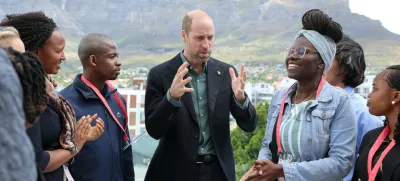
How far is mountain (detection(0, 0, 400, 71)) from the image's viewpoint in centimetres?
7075

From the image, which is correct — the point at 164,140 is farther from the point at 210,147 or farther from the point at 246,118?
the point at 246,118

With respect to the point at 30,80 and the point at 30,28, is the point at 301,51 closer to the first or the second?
the point at 30,28

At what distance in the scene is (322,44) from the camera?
10.2ft

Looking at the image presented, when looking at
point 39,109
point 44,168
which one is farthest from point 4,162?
point 44,168

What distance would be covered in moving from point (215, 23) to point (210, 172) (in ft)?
313

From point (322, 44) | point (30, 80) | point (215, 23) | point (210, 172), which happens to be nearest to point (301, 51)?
point (322, 44)

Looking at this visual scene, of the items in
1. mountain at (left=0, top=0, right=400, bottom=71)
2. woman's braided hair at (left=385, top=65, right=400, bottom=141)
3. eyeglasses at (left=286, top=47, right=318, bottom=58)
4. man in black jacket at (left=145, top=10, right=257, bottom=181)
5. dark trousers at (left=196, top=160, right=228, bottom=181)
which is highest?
eyeglasses at (left=286, top=47, right=318, bottom=58)

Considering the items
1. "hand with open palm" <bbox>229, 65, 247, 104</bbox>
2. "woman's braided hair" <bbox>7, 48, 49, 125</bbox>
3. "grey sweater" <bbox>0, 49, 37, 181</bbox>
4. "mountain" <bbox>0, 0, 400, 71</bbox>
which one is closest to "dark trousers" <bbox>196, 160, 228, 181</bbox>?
"hand with open palm" <bbox>229, 65, 247, 104</bbox>

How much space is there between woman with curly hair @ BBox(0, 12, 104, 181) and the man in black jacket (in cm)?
71

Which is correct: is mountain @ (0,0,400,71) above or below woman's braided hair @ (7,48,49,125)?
below

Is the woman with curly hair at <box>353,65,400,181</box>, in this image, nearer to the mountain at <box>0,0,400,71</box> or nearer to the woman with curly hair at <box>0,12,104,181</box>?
the woman with curly hair at <box>0,12,104,181</box>

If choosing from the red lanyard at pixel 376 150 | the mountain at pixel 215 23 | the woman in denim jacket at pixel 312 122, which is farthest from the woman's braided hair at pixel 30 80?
the mountain at pixel 215 23

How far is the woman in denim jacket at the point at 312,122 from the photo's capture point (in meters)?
2.96

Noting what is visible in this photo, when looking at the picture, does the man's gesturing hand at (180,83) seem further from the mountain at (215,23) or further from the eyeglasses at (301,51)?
the mountain at (215,23)
